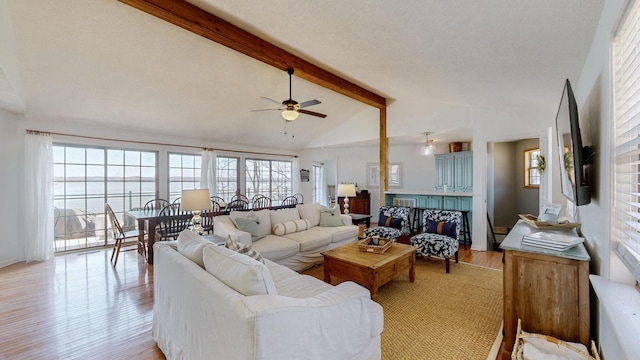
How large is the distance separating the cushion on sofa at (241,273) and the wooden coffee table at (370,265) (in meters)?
1.43

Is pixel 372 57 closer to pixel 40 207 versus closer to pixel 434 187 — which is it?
pixel 434 187

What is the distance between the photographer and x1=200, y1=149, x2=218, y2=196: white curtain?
6.21m

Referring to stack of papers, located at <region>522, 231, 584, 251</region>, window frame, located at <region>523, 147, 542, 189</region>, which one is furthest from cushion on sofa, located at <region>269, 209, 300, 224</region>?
window frame, located at <region>523, 147, 542, 189</region>

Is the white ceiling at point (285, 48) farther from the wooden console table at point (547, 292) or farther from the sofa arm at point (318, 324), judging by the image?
the sofa arm at point (318, 324)

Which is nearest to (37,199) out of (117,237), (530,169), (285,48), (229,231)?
(117,237)

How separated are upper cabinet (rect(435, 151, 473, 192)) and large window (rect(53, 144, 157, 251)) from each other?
650 centimetres

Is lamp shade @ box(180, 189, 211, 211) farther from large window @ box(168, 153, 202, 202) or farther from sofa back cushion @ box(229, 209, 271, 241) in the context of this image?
large window @ box(168, 153, 202, 202)

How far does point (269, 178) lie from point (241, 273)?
21.2 feet

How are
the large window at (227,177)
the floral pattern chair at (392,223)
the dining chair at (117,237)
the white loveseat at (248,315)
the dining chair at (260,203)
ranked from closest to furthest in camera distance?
the white loveseat at (248,315) < the dining chair at (117,237) < the floral pattern chair at (392,223) < the dining chair at (260,203) < the large window at (227,177)

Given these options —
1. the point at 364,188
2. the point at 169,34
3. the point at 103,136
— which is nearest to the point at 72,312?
the point at 169,34

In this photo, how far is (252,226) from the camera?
364 cm

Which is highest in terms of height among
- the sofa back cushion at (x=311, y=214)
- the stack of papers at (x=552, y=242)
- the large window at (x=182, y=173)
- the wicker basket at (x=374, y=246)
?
the large window at (x=182, y=173)

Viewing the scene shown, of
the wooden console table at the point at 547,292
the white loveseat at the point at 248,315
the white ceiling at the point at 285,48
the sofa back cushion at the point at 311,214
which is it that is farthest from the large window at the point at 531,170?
the white loveseat at the point at 248,315

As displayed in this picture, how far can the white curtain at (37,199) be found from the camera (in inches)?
161
